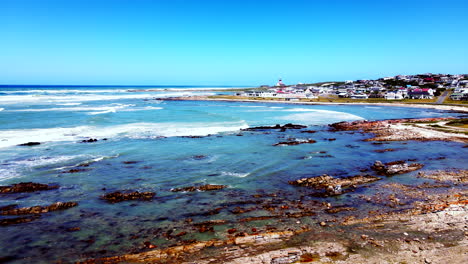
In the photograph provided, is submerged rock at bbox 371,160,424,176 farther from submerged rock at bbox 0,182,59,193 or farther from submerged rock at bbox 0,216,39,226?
submerged rock at bbox 0,182,59,193

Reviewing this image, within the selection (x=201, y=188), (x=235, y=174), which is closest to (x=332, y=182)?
(x=235, y=174)

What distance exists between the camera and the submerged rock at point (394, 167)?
16688mm

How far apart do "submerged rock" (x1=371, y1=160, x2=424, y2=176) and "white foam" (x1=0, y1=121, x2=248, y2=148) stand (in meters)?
18.1

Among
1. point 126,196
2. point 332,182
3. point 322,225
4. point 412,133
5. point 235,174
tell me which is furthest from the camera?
point 412,133

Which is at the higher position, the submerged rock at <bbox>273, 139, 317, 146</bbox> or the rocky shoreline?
the rocky shoreline

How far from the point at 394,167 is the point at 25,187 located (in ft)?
65.9

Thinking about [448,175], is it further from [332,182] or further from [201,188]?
[201,188]

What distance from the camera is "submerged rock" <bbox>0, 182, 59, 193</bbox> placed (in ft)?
45.4

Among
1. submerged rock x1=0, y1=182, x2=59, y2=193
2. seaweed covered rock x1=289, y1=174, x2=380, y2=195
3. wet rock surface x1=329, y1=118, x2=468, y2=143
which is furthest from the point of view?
wet rock surface x1=329, y1=118, x2=468, y2=143

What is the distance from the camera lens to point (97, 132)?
30.6 metres

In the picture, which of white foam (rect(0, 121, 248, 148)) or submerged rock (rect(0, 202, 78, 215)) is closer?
submerged rock (rect(0, 202, 78, 215))

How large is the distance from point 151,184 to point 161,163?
4339mm

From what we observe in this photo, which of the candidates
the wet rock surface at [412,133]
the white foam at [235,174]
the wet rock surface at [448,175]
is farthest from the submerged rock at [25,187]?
the wet rock surface at [412,133]

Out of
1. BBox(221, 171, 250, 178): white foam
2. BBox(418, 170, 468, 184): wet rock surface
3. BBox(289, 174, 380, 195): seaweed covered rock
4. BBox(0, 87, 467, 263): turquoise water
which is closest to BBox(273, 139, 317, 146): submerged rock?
BBox(0, 87, 467, 263): turquoise water
